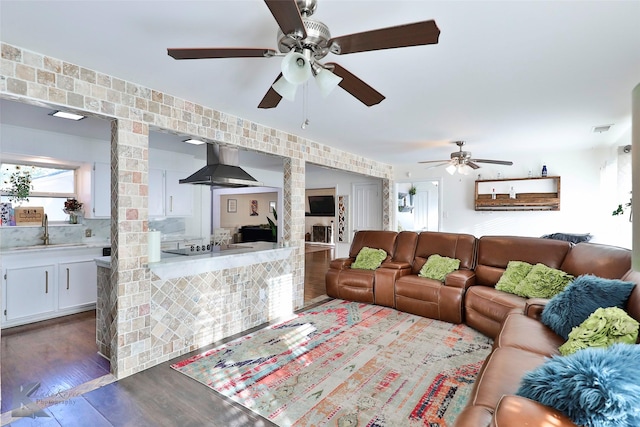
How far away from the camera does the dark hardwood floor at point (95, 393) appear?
6.60ft

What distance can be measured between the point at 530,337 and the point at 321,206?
31.7 ft

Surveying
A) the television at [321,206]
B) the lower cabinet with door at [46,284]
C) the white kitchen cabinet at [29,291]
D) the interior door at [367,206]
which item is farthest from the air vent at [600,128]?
the television at [321,206]

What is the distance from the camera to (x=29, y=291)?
372 centimetres

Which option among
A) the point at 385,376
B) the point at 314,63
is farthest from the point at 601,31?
the point at 385,376

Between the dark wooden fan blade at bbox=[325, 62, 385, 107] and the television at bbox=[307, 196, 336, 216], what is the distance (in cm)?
925

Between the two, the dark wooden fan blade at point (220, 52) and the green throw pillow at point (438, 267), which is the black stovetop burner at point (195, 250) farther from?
the green throw pillow at point (438, 267)

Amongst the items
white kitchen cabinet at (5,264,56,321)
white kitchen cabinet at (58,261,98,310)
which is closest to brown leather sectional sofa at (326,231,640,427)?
white kitchen cabinet at (58,261,98,310)

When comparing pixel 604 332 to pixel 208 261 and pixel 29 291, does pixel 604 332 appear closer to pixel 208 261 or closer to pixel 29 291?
pixel 208 261

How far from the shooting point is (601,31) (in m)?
1.90

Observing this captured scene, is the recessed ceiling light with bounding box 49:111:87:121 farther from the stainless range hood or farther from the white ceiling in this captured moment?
the stainless range hood

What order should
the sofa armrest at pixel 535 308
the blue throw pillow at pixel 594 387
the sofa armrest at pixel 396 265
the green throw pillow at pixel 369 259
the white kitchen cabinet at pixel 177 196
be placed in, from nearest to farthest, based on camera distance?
the blue throw pillow at pixel 594 387 → the sofa armrest at pixel 535 308 → the sofa armrest at pixel 396 265 → the green throw pillow at pixel 369 259 → the white kitchen cabinet at pixel 177 196

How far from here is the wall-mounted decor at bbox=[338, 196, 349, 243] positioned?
823 cm

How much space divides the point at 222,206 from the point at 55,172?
23.8ft

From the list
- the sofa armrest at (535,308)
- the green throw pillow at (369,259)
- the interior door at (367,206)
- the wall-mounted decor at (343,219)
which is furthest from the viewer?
the wall-mounted decor at (343,219)
